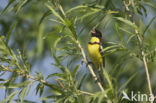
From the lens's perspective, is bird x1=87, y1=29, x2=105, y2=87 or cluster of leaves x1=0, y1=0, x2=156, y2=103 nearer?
cluster of leaves x1=0, y1=0, x2=156, y2=103

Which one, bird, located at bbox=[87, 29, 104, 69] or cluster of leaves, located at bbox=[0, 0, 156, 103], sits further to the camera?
bird, located at bbox=[87, 29, 104, 69]

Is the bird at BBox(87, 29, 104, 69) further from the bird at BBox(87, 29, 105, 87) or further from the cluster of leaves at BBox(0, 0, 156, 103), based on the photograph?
the cluster of leaves at BBox(0, 0, 156, 103)

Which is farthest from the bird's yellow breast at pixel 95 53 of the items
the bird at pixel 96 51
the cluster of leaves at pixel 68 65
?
the cluster of leaves at pixel 68 65

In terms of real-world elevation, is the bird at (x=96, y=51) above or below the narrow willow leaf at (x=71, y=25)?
below

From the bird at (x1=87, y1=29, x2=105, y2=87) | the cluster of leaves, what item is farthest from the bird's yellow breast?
the cluster of leaves

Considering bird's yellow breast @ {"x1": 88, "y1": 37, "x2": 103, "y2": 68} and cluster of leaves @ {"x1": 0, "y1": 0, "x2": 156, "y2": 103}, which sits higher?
cluster of leaves @ {"x1": 0, "y1": 0, "x2": 156, "y2": 103}

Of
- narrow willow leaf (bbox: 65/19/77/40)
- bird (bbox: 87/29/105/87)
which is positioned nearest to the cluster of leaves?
narrow willow leaf (bbox: 65/19/77/40)

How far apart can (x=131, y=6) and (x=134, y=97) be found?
1.62 ft

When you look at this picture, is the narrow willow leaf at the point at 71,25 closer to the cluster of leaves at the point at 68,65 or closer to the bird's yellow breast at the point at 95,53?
the cluster of leaves at the point at 68,65

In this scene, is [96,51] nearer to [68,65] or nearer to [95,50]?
[95,50]

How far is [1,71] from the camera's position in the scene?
1.36 m

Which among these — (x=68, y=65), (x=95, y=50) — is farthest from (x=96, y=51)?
(x=68, y=65)

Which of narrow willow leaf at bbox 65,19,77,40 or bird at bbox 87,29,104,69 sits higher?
narrow willow leaf at bbox 65,19,77,40

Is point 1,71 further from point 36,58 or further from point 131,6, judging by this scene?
point 36,58
